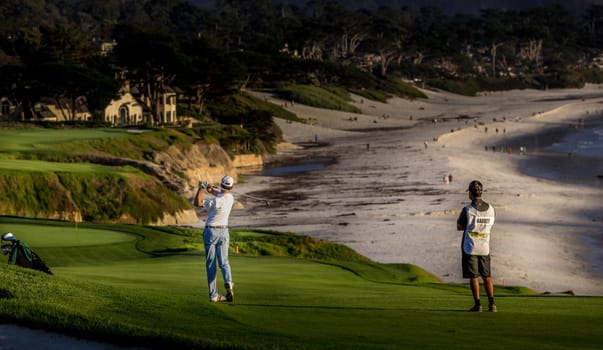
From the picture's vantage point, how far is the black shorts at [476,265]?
15.4m

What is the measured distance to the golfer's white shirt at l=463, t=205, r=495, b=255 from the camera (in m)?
15.3

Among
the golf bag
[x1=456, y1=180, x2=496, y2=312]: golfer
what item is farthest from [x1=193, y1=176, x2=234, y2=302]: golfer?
[x1=456, y1=180, x2=496, y2=312]: golfer

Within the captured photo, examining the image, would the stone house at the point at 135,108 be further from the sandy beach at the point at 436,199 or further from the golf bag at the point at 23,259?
the golf bag at the point at 23,259

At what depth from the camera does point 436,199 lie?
59.2m

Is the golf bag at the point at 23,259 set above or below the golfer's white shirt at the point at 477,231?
below

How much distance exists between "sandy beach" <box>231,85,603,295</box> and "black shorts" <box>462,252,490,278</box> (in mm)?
18371

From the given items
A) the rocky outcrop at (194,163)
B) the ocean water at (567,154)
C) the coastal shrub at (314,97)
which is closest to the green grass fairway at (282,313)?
the rocky outcrop at (194,163)

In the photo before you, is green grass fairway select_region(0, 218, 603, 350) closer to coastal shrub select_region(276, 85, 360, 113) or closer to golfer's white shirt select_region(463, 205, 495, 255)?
golfer's white shirt select_region(463, 205, 495, 255)

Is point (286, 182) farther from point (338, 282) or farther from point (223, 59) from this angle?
point (338, 282)

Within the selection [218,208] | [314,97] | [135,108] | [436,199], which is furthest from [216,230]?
[314,97]

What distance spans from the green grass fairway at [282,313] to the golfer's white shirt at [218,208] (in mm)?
1139

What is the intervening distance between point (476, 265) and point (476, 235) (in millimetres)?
428

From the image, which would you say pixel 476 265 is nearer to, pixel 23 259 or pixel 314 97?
pixel 23 259

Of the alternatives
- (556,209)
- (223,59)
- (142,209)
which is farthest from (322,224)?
(223,59)
